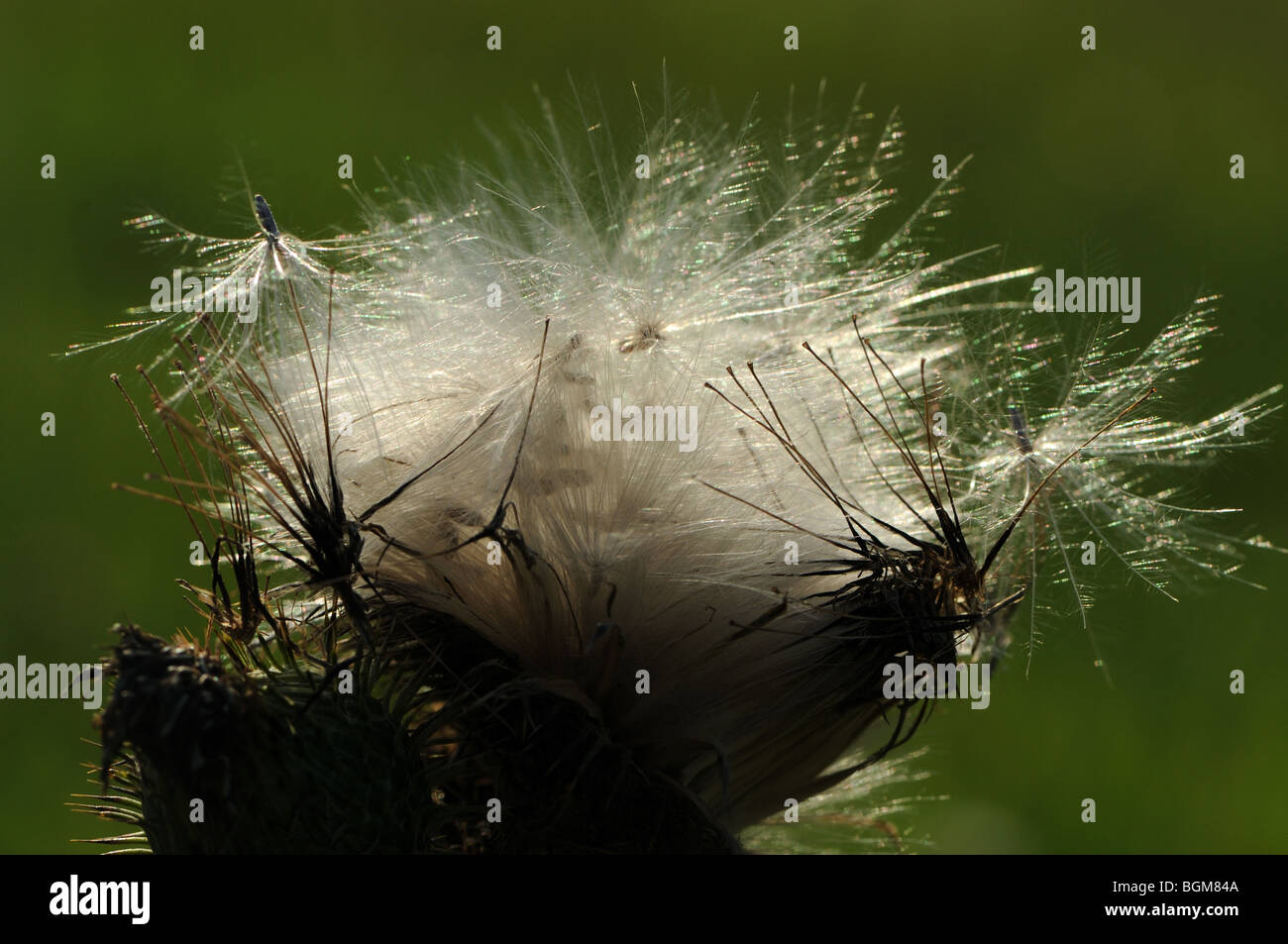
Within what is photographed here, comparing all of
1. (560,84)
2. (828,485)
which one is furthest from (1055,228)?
(828,485)

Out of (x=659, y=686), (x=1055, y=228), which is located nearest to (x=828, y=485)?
(x=659, y=686)

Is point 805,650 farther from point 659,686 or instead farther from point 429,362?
point 429,362

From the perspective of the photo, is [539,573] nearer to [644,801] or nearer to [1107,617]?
[644,801]

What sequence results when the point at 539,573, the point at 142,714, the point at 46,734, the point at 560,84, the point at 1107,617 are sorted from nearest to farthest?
the point at 142,714, the point at 539,573, the point at 1107,617, the point at 46,734, the point at 560,84

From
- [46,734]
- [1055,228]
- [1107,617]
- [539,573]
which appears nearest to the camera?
[539,573]

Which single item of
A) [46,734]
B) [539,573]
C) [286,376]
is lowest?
[46,734]

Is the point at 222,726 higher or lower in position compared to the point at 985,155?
lower

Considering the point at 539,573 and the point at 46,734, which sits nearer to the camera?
the point at 539,573
